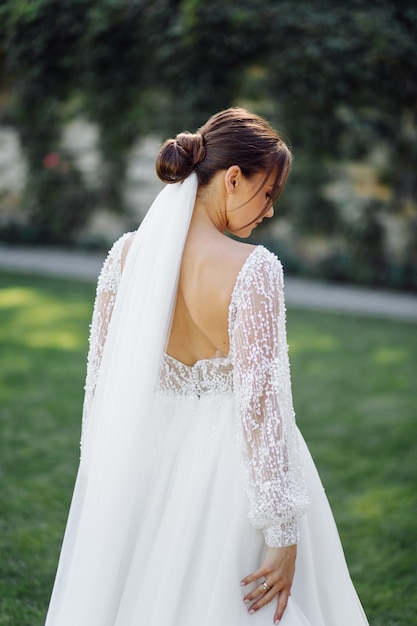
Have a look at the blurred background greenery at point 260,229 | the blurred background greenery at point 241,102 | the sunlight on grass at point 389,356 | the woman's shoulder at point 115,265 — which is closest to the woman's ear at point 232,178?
the woman's shoulder at point 115,265

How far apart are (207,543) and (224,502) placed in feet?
0.36

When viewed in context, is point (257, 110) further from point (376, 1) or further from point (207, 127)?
point (207, 127)

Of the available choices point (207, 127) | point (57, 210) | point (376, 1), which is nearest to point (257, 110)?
point (376, 1)

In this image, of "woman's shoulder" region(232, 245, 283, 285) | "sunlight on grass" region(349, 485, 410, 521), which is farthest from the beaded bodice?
"sunlight on grass" region(349, 485, 410, 521)

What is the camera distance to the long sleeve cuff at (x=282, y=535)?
5.89ft

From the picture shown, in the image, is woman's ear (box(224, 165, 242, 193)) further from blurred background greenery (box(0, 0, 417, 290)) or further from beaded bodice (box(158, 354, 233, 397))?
blurred background greenery (box(0, 0, 417, 290))

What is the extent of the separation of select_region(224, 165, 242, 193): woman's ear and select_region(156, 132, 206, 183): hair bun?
0.09 meters

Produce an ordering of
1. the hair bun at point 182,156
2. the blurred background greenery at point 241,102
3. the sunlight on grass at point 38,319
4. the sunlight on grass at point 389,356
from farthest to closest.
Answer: the blurred background greenery at point 241,102 → the sunlight on grass at point 38,319 → the sunlight on grass at point 389,356 → the hair bun at point 182,156

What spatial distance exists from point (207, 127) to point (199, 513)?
1.00m

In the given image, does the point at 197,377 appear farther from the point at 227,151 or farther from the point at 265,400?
the point at 227,151

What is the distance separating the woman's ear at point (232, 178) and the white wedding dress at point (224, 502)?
19 centimetres

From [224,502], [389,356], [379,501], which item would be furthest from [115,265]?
[389,356]

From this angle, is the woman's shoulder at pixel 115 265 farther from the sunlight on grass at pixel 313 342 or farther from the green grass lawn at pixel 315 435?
the sunlight on grass at pixel 313 342

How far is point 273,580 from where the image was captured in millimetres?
1803
